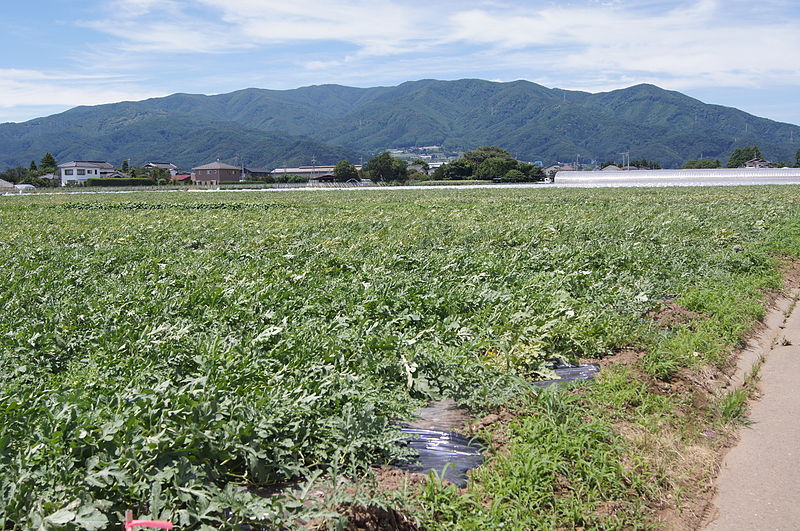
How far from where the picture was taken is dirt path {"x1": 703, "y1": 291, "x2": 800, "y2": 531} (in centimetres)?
354

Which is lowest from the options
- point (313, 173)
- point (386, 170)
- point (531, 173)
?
point (531, 173)

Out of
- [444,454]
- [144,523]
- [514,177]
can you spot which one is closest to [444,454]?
[444,454]

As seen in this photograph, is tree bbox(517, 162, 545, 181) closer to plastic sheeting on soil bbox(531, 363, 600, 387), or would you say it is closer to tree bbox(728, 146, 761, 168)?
tree bbox(728, 146, 761, 168)

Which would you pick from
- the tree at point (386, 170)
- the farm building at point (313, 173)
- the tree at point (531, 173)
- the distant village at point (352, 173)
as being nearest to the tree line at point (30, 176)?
the distant village at point (352, 173)

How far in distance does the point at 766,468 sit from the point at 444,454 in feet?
6.95

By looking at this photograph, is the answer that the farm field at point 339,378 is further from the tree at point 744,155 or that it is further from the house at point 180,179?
the tree at point 744,155

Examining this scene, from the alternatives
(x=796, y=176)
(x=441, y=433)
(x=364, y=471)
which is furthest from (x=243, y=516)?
(x=796, y=176)

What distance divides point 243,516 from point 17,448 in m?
1.29

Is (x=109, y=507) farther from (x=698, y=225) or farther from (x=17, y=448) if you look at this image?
(x=698, y=225)

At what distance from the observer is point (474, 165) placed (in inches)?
4594

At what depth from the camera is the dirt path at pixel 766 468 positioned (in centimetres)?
354

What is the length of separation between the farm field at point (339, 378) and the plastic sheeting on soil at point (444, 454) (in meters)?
0.13

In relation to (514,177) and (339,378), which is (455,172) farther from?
(339,378)

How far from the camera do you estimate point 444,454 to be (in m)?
3.88
